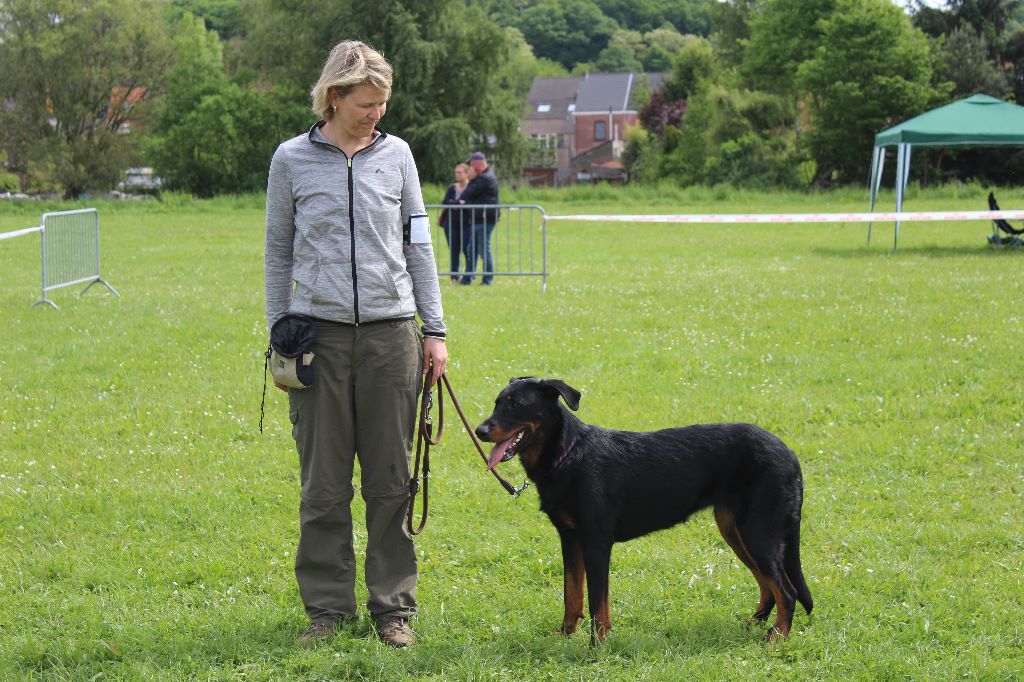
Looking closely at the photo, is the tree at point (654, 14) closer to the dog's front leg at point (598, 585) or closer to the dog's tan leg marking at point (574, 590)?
the dog's tan leg marking at point (574, 590)

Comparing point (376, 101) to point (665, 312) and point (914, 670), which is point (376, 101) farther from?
point (665, 312)

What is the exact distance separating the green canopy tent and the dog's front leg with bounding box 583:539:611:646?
16.3 m

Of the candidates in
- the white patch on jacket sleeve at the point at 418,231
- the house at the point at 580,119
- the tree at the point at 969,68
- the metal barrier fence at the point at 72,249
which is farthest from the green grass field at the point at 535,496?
the house at the point at 580,119

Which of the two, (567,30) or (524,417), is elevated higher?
(567,30)

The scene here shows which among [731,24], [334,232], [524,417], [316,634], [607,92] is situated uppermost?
[731,24]

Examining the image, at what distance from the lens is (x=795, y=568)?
3.87m

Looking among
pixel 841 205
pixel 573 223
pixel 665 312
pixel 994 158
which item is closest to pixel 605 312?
pixel 665 312

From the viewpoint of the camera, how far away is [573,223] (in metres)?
27.2

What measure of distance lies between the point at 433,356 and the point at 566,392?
2.06 feet

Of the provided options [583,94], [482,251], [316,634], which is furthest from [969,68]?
[583,94]

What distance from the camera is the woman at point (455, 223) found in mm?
15022

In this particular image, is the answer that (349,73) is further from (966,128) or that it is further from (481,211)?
(966,128)

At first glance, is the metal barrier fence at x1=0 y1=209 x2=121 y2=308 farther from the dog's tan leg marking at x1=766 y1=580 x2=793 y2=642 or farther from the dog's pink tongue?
the dog's tan leg marking at x1=766 y1=580 x2=793 y2=642

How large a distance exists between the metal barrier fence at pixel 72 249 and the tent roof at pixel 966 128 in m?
14.3
